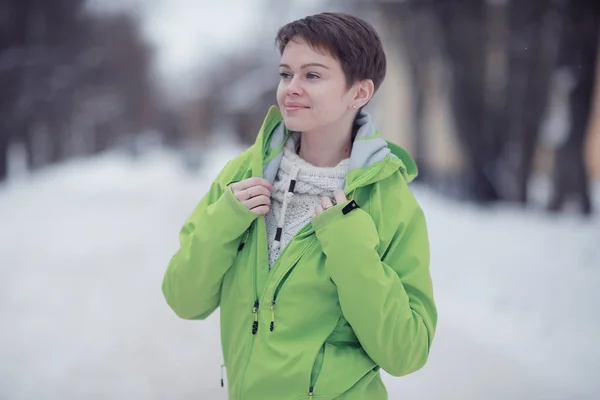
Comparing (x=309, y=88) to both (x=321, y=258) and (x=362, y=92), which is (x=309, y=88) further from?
(x=321, y=258)

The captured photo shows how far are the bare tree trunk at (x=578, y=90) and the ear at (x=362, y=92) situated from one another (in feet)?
15.3

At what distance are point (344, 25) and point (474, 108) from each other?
6135 mm

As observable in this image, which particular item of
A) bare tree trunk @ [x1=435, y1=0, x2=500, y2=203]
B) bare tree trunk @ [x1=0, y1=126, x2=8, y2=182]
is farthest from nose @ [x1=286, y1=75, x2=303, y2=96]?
bare tree trunk @ [x1=0, y1=126, x2=8, y2=182]

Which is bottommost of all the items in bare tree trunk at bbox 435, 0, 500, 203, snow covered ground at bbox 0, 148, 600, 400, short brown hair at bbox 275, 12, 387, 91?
snow covered ground at bbox 0, 148, 600, 400

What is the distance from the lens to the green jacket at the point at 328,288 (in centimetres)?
114

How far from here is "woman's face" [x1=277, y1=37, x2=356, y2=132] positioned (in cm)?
123

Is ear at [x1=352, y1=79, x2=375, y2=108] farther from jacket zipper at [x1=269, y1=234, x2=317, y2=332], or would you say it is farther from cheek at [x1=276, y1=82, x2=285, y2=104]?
jacket zipper at [x1=269, y1=234, x2=317, y2=332]

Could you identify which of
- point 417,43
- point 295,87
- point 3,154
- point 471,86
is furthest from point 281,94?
point 3,154

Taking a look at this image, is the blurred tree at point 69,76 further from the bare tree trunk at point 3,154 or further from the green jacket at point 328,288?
the green jacket at point 328,288

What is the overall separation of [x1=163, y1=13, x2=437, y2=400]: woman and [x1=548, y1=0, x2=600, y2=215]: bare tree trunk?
471cm

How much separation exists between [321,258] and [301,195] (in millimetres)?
165

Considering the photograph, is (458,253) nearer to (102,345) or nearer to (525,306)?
(525,306)

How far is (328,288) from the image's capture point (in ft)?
3.99

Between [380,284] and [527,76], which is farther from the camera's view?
[527,76]
